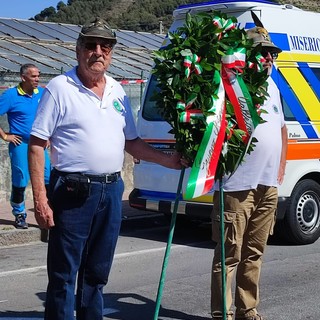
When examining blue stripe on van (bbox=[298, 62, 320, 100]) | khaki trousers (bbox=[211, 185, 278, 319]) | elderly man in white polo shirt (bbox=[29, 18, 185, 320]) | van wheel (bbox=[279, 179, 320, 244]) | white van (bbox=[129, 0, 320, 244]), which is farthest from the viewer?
blue stripe on van (bbox=[298, 62, 320, 100])

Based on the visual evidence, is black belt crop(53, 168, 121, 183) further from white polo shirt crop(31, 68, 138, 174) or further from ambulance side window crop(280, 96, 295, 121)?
ambulance side window crop(280, 96, 295, 121)

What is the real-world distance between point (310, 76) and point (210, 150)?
16.5 ft

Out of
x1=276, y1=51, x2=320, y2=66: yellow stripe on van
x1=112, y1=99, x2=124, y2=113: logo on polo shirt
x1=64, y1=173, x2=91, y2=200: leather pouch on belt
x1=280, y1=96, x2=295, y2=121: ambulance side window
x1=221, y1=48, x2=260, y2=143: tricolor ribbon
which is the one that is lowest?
x1=64, y1=173, x2=91, y2=200: leather pouch on belt

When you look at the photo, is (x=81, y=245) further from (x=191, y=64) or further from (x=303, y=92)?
(x=303, y=92)

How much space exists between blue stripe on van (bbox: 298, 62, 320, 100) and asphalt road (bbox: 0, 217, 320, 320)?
1.93 m

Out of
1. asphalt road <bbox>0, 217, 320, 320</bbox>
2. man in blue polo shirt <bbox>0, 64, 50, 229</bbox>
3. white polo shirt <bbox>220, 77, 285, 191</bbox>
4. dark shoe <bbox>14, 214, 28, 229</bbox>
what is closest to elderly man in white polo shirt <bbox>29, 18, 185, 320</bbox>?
white polo shirt <bbox>220, 77, 285, 191</bbox>

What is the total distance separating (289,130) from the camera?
8453mm

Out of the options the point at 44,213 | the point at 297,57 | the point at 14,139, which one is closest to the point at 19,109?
the point at 14,139

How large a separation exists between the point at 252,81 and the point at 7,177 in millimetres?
8150

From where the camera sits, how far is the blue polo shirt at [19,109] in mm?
9102

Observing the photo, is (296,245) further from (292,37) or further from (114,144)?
(114,144)

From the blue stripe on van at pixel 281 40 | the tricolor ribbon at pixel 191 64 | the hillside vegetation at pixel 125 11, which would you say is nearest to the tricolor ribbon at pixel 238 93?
the tricolor ribbon at pixel 191 64

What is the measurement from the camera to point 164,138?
28.3ft

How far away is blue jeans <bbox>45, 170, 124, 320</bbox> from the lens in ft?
14.4
